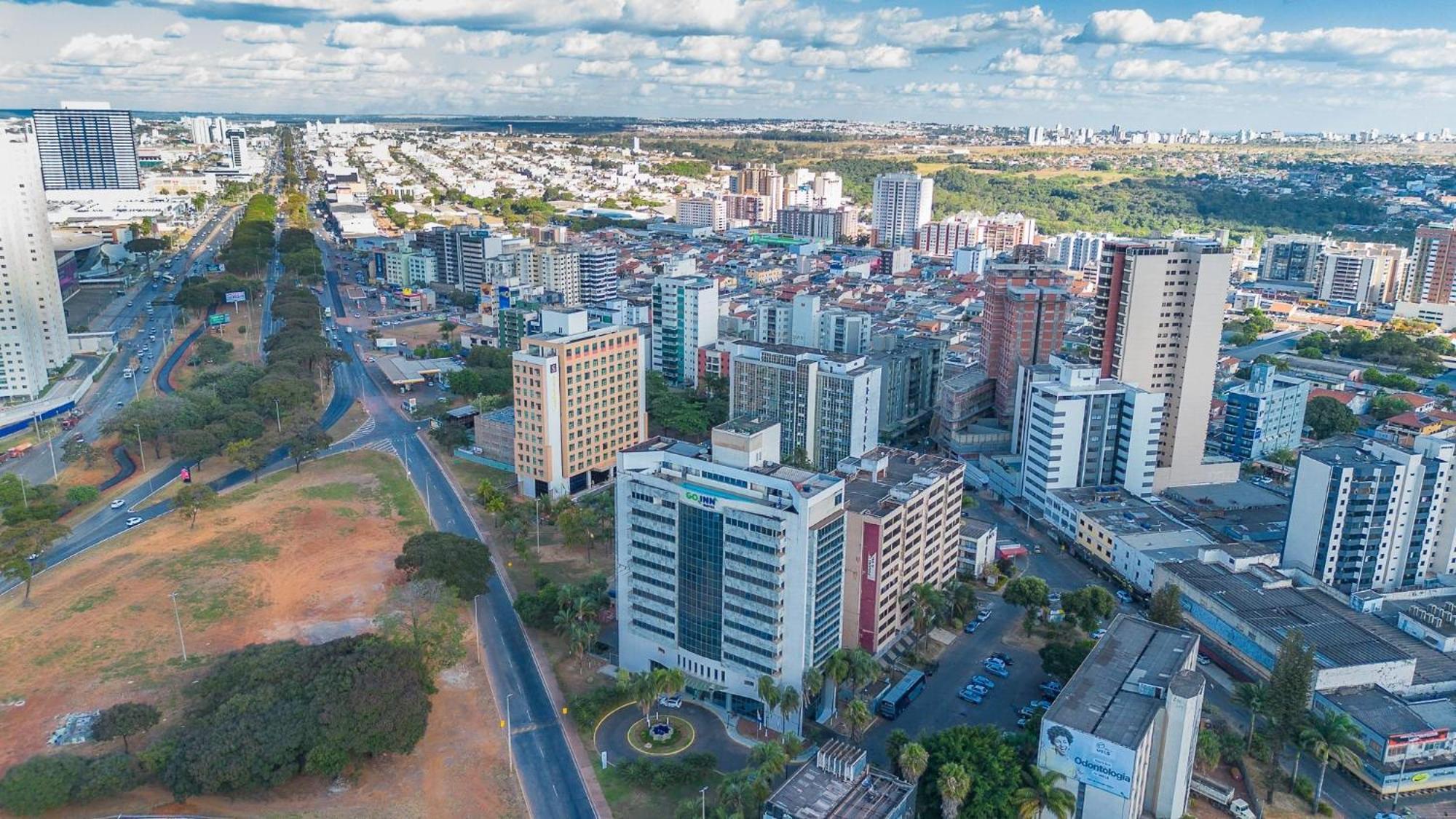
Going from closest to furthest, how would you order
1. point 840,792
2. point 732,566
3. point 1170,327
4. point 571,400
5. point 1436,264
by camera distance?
point 840,792
point 732,566
point 571,400
point 1170,327
point 1436,264

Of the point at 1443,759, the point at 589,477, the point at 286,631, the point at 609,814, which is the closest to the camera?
the point at 609,814

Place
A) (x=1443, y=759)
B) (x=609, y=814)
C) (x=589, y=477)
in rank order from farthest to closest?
(x=589, y=477) < (x=1443, y=759) < (x=609, y=814)

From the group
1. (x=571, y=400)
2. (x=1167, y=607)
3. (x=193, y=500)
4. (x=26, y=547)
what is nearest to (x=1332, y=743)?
(x=1167, y=607)

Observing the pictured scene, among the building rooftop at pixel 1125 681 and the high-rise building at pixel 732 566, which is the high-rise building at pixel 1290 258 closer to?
the building rooftop at pixel 1125 681

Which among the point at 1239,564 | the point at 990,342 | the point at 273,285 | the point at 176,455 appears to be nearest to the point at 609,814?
the point at 1239,564

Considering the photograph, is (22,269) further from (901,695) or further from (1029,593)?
(1029,593)

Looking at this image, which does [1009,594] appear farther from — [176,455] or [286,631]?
[176,455]
